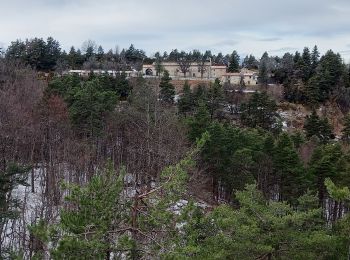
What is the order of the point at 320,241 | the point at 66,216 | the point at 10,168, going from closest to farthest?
1. the point at 66,216
2. the point at 320,241
3. the point at 10,168

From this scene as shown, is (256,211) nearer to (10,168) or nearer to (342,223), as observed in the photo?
(342,223)

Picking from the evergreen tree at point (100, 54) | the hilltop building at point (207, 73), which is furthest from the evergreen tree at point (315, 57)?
the evergreen tree at point (100, 54)

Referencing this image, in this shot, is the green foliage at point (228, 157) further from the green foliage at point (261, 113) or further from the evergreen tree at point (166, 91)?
the evergreen tree at point (166, 91)

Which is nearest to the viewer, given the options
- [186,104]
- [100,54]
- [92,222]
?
[92,222]

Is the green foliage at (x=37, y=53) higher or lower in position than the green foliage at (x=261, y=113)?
higher

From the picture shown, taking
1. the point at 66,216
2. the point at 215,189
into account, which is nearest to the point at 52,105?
the point at 215,189

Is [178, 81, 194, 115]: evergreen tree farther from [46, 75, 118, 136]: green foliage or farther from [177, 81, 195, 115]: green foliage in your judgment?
[46, 75, 118, 136]: green foliage

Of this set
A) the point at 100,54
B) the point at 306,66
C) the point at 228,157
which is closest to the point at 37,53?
the point at 100,54

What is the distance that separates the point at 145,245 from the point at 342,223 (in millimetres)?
6815

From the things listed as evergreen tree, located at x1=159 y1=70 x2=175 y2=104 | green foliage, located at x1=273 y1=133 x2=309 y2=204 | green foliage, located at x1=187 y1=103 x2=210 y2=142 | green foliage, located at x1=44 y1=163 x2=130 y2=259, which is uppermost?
evergreen tree, located at x1=159 y1=70 x2=175 y2=104

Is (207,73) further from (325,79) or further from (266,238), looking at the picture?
(266,238)

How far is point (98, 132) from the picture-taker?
92.8ft

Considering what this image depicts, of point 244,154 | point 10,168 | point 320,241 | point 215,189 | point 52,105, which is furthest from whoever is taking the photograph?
point 215,189

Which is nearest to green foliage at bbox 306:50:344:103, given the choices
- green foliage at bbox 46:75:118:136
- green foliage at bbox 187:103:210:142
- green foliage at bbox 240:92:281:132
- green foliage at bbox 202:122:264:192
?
green foliage at bbox 240:92:281:132
